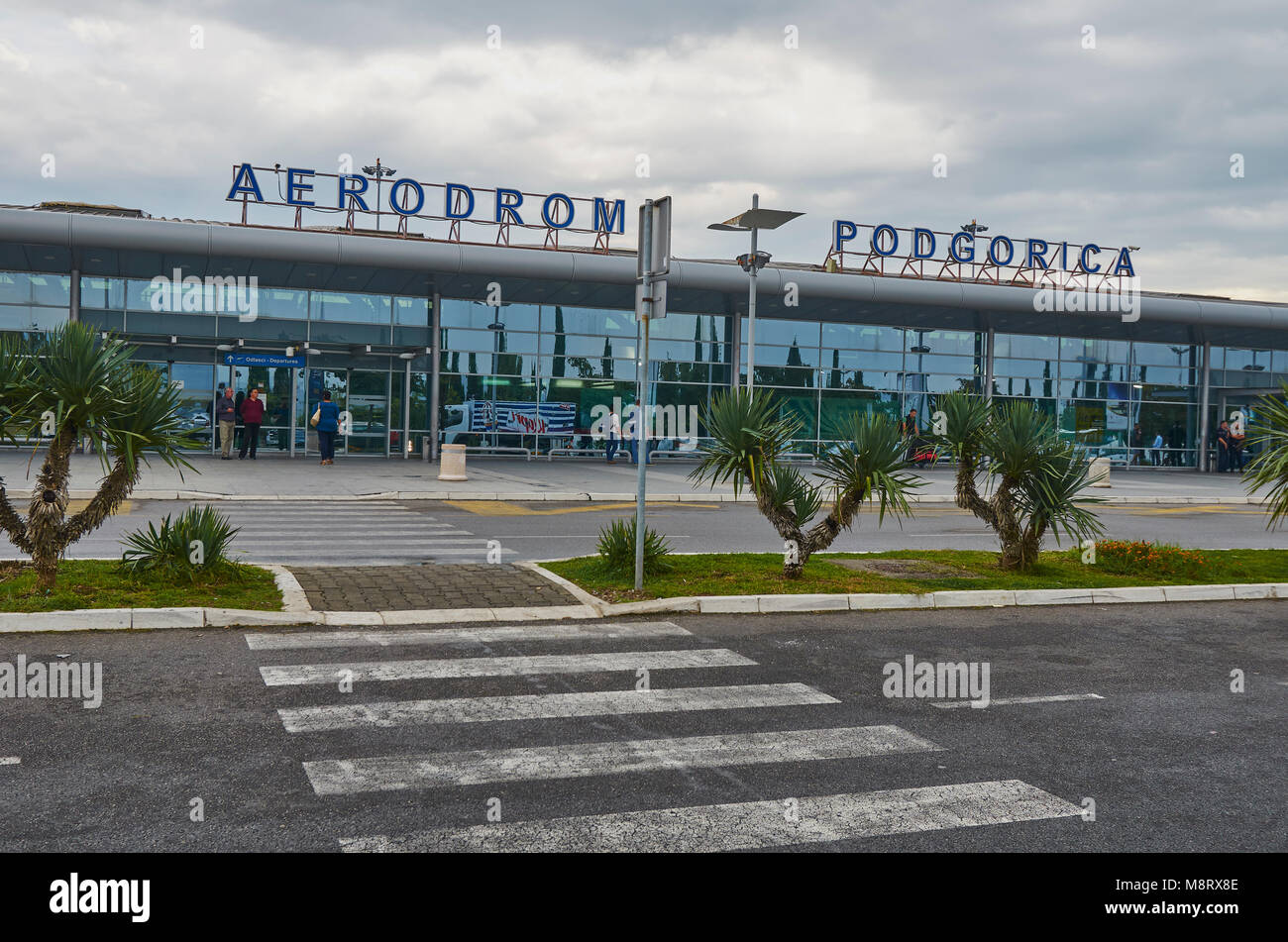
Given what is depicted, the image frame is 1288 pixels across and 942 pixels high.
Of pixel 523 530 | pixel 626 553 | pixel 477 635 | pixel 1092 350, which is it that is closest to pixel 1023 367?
pixel 1092 350

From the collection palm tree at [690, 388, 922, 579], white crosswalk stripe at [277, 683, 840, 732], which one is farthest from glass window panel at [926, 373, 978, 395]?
white crosswalk stripe at [277, 683, 840, 732]

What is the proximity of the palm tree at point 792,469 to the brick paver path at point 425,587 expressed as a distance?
2.12 metres

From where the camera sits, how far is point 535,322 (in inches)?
1359

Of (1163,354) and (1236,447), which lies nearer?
(1236,447)

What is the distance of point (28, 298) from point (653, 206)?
26.0m

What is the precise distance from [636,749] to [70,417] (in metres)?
5.67

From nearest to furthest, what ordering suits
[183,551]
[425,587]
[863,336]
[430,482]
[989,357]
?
[183,551] < [425,587] < [430,482] < [863,336] < [989,357]

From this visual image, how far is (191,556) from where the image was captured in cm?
934

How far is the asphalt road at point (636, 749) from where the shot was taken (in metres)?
4.57

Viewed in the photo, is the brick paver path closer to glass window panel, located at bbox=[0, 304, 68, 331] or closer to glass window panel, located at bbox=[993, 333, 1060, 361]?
glass window panel, located at bbox=[0, 304, 68, 331]

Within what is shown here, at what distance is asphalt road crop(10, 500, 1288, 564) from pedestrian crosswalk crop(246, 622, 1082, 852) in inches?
190

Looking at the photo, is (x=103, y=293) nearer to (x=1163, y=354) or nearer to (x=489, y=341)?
(x=489, y=341)

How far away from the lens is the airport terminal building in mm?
28234

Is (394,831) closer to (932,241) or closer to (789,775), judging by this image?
(789,775)
